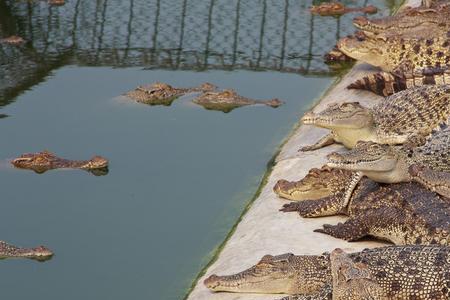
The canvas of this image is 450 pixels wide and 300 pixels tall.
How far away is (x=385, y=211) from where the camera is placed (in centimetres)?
884

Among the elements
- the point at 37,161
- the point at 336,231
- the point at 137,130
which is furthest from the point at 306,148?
the point at 336,231

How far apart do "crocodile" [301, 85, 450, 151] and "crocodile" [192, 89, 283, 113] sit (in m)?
2.68

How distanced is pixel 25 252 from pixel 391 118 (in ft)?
12.9

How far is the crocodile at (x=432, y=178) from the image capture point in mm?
8875

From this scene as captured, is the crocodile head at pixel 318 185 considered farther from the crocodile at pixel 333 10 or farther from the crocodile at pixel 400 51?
the crocodile at pixel 333 10

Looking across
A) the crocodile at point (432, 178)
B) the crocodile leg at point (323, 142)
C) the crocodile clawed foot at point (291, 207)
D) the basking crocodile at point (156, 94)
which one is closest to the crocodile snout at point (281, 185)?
the crocodile clawed foot at point (291, 207)

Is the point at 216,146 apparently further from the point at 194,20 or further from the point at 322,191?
the point at 194,20

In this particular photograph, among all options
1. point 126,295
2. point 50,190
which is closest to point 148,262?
point 126,295

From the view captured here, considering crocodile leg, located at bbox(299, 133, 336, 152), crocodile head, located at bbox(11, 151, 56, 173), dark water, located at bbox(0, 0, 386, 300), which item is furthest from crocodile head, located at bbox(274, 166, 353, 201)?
crocodile head, located at bbox(11, 151, 56, 173)

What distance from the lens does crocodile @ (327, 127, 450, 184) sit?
364 inches

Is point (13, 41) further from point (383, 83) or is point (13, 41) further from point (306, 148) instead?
point (306, 148)

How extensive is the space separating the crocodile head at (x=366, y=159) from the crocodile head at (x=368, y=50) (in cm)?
581

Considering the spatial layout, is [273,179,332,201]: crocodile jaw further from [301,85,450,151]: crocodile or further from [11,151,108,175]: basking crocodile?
[11,151,108,175]: basking crocodile

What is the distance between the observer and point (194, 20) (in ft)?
62.4
